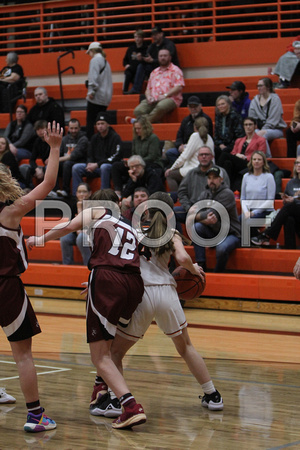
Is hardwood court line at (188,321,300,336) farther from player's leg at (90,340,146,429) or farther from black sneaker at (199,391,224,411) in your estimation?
player's leg at (90,340,146,429)

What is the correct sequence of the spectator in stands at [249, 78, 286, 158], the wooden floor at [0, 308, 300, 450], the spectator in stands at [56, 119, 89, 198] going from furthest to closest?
the spectator in stands at [56, 119, 89, 198]
the spectator in stands at [249, 78, 286, 158]
the wooden floor at [0, 308, 300, 450]

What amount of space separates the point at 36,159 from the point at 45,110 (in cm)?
99

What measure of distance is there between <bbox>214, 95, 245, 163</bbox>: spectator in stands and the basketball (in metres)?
5.15

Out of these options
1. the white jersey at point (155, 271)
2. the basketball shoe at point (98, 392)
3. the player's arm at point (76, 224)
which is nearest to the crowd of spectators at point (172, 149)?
the white jersey at point (155, 271)

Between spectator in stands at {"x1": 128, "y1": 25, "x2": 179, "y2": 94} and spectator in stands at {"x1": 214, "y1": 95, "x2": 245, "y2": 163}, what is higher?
spectator in stands at {"x1": 128, "y1": 25, "x2": 179, "y2": 94}

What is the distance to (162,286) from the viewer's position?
4762 mm

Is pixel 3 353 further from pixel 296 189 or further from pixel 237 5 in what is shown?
pixel 237 5

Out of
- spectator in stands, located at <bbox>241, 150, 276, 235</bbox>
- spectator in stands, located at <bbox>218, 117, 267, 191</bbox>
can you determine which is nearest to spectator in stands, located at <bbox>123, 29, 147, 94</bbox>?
spectator in stands, located at <bbox>218, 117, 267, 191</bbox>

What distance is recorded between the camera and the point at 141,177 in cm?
955

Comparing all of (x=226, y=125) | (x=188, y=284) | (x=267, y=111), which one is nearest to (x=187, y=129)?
(x=226, y=125)

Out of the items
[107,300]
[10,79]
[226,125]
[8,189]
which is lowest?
[107,300]

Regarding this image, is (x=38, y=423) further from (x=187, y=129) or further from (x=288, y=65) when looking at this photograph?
(x=288, y=65)

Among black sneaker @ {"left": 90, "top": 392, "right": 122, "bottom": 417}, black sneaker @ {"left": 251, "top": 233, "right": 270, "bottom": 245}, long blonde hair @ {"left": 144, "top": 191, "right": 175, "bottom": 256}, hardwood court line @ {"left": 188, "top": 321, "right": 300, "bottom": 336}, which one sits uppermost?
long blonde hair @ {"left": 144, "top": 191, "right": 175, "bottom": 256}

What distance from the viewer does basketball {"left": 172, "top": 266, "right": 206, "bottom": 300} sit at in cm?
516
